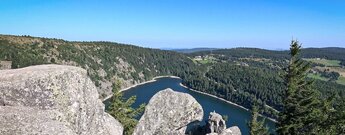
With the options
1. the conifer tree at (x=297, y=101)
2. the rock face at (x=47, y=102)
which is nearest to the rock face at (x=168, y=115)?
the rock face at (x=47, y=102)

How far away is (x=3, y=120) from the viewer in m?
13.7

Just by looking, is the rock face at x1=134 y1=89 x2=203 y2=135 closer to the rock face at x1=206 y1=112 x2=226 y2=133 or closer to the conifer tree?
the rock face at x1=206 y1=112 x2=226 y2=133

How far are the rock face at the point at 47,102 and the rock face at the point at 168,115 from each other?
8620 millimetres

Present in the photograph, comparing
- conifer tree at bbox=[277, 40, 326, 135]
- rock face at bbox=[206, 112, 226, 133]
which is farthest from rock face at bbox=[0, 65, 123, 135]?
conifer tree at bbox=[277, 40, 326, 135]

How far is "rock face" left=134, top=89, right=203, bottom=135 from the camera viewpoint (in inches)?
1120

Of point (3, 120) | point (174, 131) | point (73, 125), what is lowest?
point (174, 131)

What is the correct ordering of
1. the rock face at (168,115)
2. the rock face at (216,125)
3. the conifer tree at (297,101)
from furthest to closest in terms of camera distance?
the conifer tree at (297,101)
the rock face at (216,125)
the rock face at (168,115)

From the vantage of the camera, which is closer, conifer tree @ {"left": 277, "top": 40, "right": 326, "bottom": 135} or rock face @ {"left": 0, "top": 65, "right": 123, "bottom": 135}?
rock face @ {"left": 0, "top": 65, "right": 123, "bottom": 135}

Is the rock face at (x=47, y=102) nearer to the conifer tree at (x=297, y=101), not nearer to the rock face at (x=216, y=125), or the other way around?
the rock face at (x=216, y=125)

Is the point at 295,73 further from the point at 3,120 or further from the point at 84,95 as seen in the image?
the point at 3,120

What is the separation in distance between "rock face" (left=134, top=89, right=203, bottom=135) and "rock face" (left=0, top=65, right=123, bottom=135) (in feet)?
28.3

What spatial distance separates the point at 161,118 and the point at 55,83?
12668 millimetres

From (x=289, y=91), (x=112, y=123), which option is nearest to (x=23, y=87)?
(x=112, y=123)

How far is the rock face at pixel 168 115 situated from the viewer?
28438 millimetres
